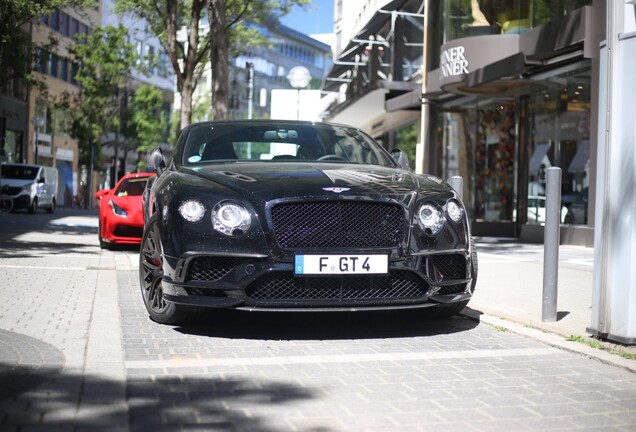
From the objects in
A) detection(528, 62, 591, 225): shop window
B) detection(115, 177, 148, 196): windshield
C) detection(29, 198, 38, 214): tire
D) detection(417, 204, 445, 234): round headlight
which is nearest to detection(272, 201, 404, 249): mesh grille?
detection(417, 204, 445, 234): round headlight

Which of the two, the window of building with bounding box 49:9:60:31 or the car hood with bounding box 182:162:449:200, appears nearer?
the car hood with bounding box 182:162:449:200

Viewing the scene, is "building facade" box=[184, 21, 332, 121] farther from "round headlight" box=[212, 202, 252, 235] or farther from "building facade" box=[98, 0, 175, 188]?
"round headlight" box=[212, 202, 252, 235]

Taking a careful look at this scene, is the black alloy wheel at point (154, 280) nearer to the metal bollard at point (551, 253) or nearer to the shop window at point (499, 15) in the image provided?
the metal bollard at point (551, 253)

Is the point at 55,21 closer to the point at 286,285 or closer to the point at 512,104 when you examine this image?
the point at 512,104

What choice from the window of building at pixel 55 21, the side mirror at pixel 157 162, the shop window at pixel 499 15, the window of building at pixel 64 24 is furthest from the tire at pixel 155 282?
the window of building at pixel 64 24

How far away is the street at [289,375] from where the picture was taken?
12.7 ft

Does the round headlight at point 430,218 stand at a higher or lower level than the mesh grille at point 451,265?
higher

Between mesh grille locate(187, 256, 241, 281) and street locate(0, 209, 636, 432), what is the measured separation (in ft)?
1.43

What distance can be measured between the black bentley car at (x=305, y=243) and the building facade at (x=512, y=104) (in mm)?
9744

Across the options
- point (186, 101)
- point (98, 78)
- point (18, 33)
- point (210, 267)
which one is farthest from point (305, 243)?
point (98, 78)

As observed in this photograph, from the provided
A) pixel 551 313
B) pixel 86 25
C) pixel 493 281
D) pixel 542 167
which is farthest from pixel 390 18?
pixel 86 25

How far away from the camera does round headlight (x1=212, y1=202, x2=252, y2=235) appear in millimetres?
5723

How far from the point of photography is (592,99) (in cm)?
1612

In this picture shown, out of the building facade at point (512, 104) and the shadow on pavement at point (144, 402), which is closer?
the shadow on pavement at point (144, 402)
